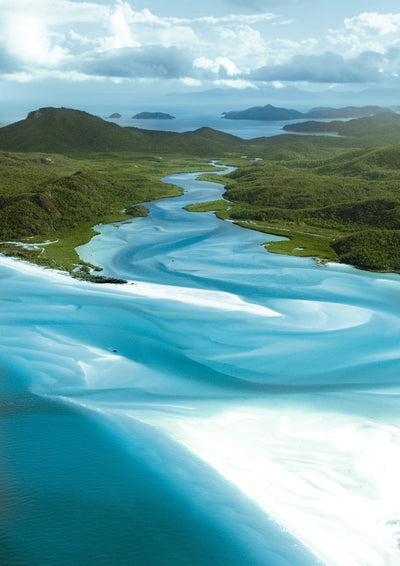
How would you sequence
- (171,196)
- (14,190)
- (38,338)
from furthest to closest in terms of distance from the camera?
(171,196)
(14,190)
(38,338)

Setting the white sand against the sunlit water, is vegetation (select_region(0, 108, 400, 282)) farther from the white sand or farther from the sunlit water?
the white sand

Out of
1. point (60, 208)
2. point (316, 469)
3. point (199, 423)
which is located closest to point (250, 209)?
point (60, 208)

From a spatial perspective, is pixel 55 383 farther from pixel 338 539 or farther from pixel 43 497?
pixel 338 539

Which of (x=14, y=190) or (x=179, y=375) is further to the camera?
(x=14, y=190)

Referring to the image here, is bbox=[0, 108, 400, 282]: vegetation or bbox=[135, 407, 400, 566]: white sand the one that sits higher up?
bbox=[0, 108, 400, 282]: vegetation

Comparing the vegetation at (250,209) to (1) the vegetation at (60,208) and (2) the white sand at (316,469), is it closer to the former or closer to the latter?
(1) the vegetation at (60,208)

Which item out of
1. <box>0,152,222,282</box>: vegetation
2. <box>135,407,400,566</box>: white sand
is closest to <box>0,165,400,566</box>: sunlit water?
<box>135,407,400,566</box>: white sand

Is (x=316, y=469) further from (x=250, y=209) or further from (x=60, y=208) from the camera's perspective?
(x=250, y=209)

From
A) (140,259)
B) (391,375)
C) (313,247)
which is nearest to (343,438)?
(391,375)

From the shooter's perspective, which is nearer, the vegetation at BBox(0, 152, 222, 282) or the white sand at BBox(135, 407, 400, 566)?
the white sand at BBox(135, 407, 400, 566)
